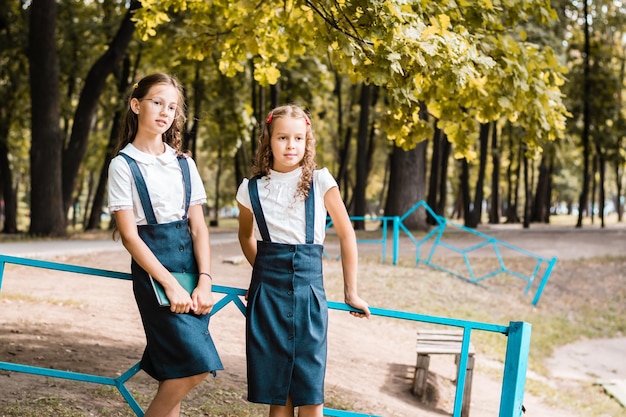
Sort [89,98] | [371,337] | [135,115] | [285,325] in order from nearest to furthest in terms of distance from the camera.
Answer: [285,325] → [135,115] → [371,337] → [89,98]

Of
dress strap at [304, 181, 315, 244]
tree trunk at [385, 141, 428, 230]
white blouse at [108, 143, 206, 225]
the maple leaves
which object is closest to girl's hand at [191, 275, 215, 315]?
white blouse at [108, 143, 206, 225]

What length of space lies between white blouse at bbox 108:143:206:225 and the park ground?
1.96 metres

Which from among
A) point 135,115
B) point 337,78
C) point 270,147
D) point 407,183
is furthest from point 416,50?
point 337,78

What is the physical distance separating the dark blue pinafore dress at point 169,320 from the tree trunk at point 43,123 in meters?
14.7

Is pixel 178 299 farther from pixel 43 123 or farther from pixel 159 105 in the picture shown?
pixel 43 123

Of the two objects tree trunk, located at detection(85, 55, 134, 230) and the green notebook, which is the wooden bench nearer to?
the green notebook

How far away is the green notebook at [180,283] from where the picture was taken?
3.23 m

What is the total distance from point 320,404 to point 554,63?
4.70 metres

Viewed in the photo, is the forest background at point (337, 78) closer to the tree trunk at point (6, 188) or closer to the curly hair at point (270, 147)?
the tree trunk at point (6, 188)

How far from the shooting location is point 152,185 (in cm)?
333

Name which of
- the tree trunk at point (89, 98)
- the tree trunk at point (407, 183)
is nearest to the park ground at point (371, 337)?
the tree trunk at point (407, 183)

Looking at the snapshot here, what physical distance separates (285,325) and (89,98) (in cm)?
1594

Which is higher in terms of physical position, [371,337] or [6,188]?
[6,188]

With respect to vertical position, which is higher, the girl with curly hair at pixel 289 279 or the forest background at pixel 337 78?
the forest background at pixel 337 78
